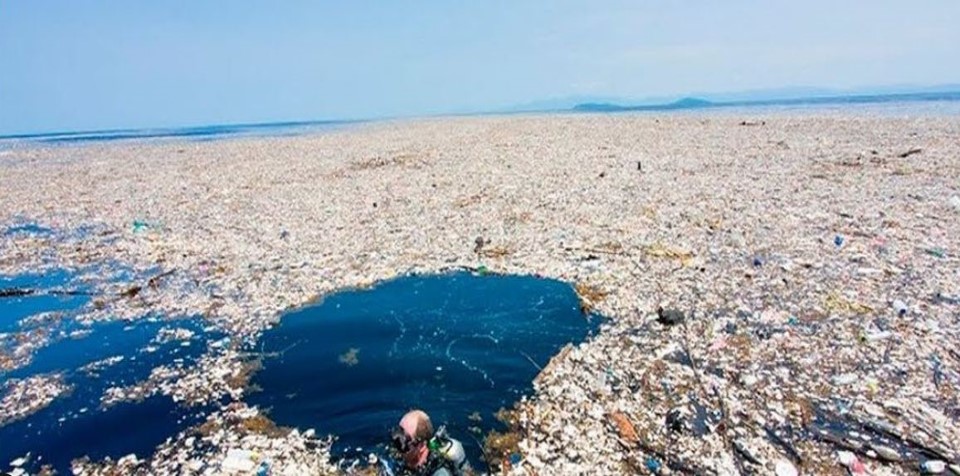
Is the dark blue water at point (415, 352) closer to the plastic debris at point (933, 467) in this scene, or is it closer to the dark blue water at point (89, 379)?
the dark blue water at point (89, 379)

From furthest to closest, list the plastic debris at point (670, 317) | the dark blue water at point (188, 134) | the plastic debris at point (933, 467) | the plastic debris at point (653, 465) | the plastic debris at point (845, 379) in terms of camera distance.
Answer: the dark blue water at point (188, 134)
the plastic debris at point (670, 317)
the plastic debris at point (845, 379)
the plastic debris at point (653, 465)
the plastic debris at point (933, 467)

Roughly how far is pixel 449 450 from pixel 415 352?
2.53 m

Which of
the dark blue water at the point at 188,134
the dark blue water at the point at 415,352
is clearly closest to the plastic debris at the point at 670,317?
the dark blue water at the point at 415,352

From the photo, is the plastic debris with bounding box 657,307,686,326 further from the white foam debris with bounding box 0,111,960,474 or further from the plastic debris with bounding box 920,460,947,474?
the plastic debris with bounding box 920,460,947,474

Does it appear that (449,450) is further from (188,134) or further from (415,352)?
(188,134)

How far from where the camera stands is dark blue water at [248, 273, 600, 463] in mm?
5895

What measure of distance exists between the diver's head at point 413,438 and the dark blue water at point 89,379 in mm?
2360

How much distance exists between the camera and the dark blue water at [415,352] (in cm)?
589

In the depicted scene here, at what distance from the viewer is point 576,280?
9.61m

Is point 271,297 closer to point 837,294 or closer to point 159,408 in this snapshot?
point 159,408

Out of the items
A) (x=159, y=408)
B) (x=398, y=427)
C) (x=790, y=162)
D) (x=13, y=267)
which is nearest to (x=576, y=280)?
(x=398, y=427)

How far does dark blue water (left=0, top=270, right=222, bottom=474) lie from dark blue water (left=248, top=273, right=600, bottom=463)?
1.05 meters

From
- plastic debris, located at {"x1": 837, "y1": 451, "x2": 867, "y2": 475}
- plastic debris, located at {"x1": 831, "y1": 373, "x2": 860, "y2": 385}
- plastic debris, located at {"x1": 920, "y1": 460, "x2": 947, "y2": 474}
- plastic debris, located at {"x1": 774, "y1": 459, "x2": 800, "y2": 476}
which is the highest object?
plastic debris, located at {"x1": 831, "y1": 373, "x2": 860, "y2": 385}

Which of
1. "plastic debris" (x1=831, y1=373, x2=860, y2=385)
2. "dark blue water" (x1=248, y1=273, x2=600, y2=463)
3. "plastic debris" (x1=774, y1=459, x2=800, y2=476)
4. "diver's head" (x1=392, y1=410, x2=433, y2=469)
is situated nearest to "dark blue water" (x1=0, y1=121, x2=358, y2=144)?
"dark blue water" (x1=248, y1=273, x2=600, y2=463)
